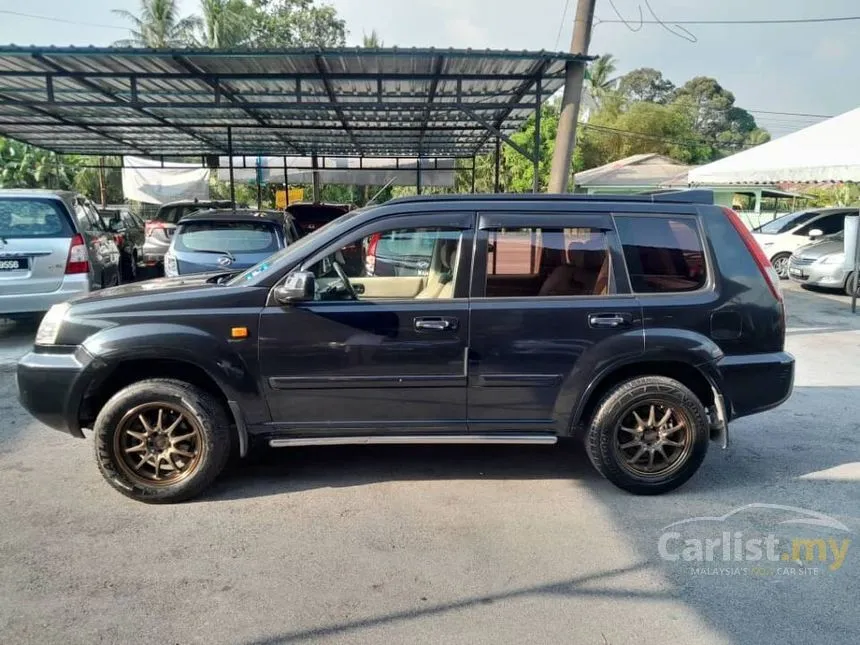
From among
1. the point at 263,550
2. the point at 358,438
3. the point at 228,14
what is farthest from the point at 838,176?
the point at 228,14

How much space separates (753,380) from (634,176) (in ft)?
84.8

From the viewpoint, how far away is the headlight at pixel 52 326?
12.6 feet

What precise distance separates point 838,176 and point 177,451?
11.9m

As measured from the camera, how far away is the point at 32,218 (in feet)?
24.2

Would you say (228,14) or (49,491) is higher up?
(228,14)

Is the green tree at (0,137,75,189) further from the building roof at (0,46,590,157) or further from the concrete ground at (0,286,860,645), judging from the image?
the concrete ground at (0,286,860,645)

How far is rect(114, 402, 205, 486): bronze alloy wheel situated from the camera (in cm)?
381

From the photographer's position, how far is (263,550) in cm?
336

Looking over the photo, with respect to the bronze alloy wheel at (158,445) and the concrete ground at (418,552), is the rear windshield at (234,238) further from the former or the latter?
the bronze alloy wheel at (158,445)

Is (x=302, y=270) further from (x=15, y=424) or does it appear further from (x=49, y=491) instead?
(x=15, y=424)

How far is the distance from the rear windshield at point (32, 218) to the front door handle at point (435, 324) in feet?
18.5

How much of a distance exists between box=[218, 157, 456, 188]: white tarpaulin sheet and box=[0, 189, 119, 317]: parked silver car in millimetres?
13512

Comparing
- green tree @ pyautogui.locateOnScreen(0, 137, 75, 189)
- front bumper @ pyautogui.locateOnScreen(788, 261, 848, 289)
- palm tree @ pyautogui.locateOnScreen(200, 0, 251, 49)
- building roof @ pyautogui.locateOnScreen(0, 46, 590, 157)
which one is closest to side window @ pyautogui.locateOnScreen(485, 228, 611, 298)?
building roof @ pyautogui.locateOnScreen(0, 46, 590, 157)

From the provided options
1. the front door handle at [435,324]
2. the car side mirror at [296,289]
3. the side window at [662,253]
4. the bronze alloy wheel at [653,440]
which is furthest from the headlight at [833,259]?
the car side mirror at [296,289]
